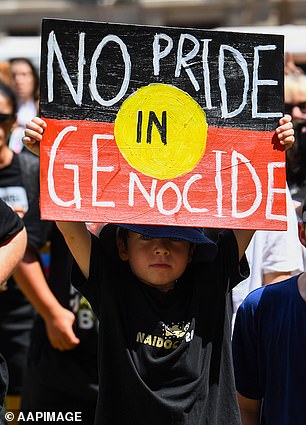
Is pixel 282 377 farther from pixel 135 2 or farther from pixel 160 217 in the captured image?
pixel 135 2

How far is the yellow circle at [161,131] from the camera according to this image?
10.9 ft

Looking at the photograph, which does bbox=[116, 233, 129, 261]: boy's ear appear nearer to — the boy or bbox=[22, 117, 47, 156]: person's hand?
the boy

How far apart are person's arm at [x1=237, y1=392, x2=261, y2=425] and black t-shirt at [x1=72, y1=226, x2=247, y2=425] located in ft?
0.21

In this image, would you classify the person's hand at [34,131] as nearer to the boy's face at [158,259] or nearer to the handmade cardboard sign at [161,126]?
the handmade cardboard sign at [161,126]

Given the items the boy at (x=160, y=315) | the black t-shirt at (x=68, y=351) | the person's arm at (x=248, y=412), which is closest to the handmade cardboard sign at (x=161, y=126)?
the boy at (x=160, y=315)

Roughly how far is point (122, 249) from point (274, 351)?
23.9 inches

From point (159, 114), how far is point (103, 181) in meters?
0.27

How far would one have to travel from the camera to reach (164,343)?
3281mm

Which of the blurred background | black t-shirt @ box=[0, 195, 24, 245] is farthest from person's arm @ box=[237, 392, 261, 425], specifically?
the blurred background

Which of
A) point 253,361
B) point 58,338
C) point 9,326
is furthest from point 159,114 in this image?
point 9,326

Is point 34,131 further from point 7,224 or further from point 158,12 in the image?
point 158,12

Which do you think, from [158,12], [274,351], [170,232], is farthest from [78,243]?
[158,12]

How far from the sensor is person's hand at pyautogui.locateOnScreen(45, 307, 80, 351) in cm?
474

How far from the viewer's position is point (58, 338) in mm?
4750
